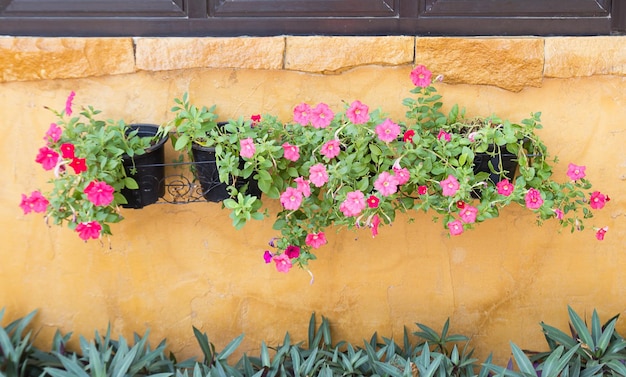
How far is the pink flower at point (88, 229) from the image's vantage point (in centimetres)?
190

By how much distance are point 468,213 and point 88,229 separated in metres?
1.22

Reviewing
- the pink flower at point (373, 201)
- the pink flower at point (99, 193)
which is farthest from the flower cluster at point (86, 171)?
the pink flower at point (373, 201)

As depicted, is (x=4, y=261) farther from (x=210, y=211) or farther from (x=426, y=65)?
(x=426, y=65)

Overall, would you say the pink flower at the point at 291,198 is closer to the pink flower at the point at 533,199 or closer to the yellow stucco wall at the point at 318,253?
the yellow stucco wall at the point at 318,253

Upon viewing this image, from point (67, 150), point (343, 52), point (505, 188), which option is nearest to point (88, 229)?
point (67, 150)

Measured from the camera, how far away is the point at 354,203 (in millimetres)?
1814

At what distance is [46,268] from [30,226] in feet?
0.58

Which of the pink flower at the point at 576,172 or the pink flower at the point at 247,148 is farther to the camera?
the pink flower at the point at 576,172

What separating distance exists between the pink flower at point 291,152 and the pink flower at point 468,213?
554 millimetres

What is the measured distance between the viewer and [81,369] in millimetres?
2047

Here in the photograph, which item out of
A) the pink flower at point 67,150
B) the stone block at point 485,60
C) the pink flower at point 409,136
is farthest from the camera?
the stone block at point 485,60

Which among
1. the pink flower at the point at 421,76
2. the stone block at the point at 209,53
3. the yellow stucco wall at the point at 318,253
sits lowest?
the yellow stucco wall at the point at 318,253

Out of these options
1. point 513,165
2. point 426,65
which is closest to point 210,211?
point 426,65

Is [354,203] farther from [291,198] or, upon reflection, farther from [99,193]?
[99,193]
